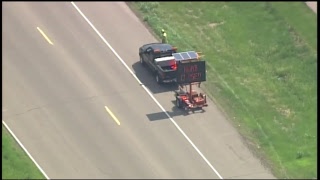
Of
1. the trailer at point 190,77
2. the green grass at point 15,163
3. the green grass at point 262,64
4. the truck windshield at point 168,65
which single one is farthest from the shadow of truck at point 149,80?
the green grass at point 15,163

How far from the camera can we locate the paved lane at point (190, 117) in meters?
50.8

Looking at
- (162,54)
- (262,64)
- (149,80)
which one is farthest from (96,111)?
(262,64)

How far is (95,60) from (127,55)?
1834 millimetres

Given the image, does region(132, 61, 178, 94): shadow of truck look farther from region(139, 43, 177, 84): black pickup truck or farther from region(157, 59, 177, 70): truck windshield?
region(157, 59, 177, 70): truck windshield

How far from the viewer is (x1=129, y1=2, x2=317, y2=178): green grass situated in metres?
52.6

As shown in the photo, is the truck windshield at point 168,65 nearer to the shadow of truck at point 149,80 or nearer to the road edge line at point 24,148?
the shadow of truck at point 149,80

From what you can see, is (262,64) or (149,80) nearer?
(149,80)

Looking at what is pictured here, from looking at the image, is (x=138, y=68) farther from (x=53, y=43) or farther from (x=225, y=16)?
(x=225, y=16)

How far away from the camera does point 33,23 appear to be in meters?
63.0

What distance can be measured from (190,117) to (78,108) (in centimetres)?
538

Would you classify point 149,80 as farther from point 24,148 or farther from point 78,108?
point 24,148

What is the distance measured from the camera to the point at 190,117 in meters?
54.3

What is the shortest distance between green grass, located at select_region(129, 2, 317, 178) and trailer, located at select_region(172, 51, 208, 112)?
54.2 inches

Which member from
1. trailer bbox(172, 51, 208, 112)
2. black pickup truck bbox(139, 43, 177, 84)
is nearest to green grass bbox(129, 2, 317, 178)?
trailer bbox(172, 51, 208, 112)
